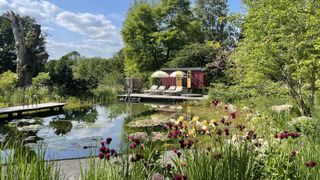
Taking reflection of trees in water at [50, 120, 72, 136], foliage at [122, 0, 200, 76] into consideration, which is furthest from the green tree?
foliage at [122, 0, 200, 76]

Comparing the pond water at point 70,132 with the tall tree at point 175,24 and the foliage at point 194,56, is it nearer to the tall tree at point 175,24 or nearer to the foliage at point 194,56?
the foliage at point 194,56

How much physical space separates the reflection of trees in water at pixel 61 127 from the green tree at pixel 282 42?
5.62 meters

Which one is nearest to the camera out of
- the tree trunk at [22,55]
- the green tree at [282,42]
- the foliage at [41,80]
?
the green tree at [282,42]

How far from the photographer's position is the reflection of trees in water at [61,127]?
9.34m

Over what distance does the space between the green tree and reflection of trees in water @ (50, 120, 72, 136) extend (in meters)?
5.62

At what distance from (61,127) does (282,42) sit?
6.93 metres

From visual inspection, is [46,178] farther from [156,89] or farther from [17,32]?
[156,89]

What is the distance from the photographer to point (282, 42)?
7094mm

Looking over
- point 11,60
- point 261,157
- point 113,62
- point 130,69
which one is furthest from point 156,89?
point 261,157

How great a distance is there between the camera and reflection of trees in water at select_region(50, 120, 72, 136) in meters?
9.34

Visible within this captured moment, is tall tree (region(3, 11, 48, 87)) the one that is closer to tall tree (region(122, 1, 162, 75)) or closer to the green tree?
tall tree (region(122, 1, 162, 75))

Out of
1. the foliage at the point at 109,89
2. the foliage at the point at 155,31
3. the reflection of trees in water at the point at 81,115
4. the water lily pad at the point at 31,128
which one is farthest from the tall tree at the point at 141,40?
the water lily pad at the point at 31,128

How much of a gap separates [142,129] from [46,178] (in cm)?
748

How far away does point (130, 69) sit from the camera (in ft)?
98.6
